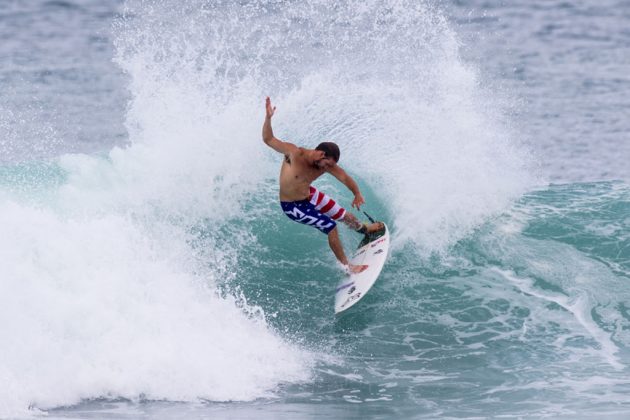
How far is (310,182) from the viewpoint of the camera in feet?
29.9

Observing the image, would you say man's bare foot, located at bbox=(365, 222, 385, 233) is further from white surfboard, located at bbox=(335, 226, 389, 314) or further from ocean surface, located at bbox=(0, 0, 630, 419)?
ocean surface, located at bbox=(0, 0, 630, 419)

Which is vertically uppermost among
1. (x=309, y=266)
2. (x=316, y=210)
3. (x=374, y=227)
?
(x=374, y=227)

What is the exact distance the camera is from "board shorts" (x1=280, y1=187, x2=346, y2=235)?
30.4ft

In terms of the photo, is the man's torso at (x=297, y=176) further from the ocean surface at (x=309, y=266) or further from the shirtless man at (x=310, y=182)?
the ocean surface at (x=309, y=266)

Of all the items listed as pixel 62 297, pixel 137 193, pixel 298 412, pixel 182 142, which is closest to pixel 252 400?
pixel 298 412

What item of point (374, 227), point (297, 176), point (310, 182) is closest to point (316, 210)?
point (310, 182)

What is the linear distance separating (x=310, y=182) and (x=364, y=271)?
127cm

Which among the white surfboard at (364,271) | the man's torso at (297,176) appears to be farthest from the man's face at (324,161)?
the white surfboard at (364,271)

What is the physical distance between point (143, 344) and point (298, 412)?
147 centimetres

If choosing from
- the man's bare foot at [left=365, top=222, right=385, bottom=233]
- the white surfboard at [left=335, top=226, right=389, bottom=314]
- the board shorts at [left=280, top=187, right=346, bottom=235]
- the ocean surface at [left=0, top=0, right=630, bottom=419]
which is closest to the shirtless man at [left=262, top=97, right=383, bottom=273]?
the board shorts at [left=280, top=187, right=346, bottom=235]

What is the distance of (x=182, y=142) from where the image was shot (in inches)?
468

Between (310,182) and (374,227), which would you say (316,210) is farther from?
(374,227)

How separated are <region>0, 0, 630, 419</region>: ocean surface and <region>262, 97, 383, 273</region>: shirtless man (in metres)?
1.02

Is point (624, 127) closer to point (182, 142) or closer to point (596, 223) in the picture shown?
point (596, 223)
